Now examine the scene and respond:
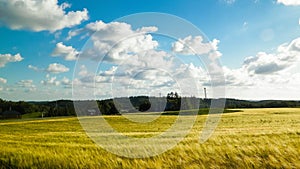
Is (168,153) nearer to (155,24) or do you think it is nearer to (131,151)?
(131,151)

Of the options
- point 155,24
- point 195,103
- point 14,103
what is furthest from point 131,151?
point 14,103

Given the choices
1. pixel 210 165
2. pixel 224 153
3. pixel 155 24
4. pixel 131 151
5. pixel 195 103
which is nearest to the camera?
pixel 210 165

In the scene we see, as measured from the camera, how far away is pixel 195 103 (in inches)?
3812

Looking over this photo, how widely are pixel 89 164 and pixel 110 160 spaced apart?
1.90ft

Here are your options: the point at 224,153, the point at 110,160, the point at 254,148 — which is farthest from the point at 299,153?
the point at 110,160

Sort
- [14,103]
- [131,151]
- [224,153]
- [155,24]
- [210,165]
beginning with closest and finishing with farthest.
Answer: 1. [210,165]
2. [224,153]
3. [131,151]
4. [155,24]
5. [14,103]

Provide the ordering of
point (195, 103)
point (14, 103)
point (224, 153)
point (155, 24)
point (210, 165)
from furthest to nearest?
point (14, 103) < point (195, 103) < point (155, 24) < point (224, 153) < point (210, 165)

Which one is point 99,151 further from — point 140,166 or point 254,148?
point 254,148

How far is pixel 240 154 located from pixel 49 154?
5787 mm

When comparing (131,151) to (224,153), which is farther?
(131,151)

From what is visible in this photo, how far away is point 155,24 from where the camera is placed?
1636 centimetres

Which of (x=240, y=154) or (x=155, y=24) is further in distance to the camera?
(x=155, y=24)

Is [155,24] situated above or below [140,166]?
above

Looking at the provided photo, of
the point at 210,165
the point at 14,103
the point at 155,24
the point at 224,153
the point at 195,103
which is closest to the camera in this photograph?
the point at 210,165
